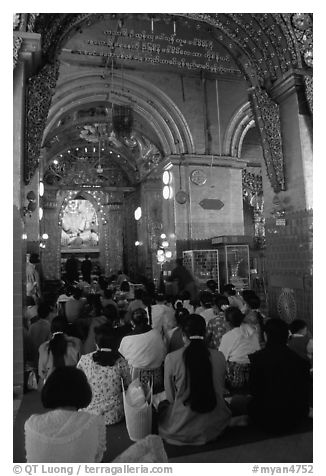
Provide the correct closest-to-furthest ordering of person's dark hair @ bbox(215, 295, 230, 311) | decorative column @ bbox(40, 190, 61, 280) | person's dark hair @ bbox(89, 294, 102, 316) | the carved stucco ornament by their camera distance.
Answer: person's dark hair @ bbox(215, 295, 230, 311), person's dark hair @ bbox(89, 294, 102, 316), the carved stucco ornament, decorative column @ bbox(40, 190, 61, 280)

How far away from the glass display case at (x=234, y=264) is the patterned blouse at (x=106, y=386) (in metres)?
8.95

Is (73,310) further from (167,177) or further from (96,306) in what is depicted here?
(167,177)

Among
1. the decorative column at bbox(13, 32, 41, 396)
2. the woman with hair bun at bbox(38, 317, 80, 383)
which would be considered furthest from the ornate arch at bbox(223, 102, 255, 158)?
the woman with hair bun at bbox(38, 317, 80, 383)

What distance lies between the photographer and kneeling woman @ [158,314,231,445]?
149 inches

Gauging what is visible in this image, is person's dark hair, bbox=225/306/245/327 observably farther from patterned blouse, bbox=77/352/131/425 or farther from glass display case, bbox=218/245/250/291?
glass display case, bbox=218/245/250/291

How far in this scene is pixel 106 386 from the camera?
13.9 ft

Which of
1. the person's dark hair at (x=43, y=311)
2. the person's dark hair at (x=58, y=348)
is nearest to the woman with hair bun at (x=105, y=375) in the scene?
the person's dark hair at (x=58, y=348)

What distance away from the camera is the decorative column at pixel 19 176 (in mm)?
5020

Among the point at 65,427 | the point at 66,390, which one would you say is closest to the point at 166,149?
the point at 66,390

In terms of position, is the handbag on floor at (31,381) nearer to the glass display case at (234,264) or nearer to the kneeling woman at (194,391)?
the kneeling woman at (194,391)

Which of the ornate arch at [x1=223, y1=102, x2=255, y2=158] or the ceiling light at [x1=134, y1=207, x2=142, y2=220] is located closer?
the ornate arch at [x1=223, y1=102, x2=255, y2=158]

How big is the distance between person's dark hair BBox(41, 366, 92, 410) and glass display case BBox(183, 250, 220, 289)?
10.3 meters

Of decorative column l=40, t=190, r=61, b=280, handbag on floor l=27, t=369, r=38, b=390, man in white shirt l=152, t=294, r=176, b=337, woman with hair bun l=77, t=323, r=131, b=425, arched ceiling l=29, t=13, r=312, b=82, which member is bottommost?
handbag on floor l=27, t=369, r=38, b=390
